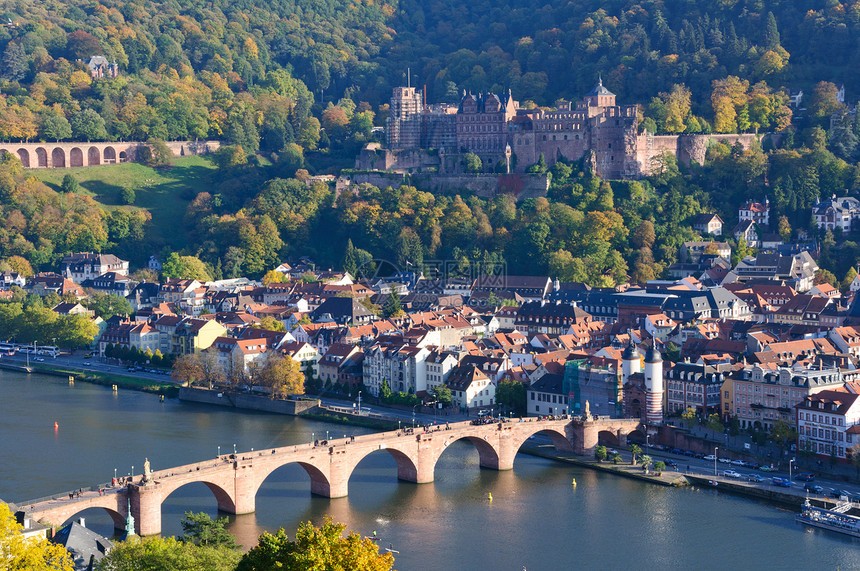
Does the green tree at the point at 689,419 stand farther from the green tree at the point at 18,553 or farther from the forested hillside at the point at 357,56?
the forested hillside at the point at 357,56

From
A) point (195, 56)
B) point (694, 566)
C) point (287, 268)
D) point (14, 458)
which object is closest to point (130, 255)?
point (287, 268)

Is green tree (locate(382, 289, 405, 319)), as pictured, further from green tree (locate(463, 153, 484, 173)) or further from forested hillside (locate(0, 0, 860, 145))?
forested hillside (locate(0, 0, 860, 145))

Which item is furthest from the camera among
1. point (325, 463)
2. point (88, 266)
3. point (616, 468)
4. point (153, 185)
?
point (153, 185)

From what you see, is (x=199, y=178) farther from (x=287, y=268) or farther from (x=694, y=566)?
(x=694, y=566)

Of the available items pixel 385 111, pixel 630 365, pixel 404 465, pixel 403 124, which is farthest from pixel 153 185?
pixel 404 465

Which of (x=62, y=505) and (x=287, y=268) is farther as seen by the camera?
(x=287, y=268)

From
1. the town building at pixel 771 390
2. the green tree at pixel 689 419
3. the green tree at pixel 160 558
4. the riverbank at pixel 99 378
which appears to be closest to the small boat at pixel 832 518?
the town building at pixel 771 390

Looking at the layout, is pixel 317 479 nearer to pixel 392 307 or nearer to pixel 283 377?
pixel 283 377

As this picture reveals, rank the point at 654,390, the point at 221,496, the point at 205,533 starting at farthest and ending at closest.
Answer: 1. the point at 654,390
2. the point at 221,496
3. the point at 205,533
